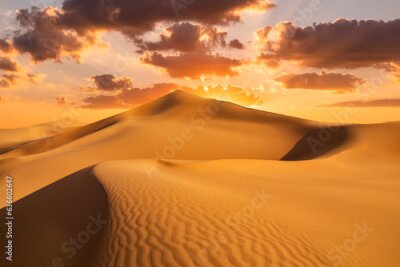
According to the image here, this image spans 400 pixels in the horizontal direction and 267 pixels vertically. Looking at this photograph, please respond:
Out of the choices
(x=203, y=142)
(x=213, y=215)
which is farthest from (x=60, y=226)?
(x=203, y=142)

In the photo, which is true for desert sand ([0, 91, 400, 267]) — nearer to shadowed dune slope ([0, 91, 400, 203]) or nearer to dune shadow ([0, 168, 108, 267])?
dune shadow ([0, 168, 108, 267])

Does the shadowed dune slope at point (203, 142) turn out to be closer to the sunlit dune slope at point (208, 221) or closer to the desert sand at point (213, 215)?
the desert sand at point (213, 215)

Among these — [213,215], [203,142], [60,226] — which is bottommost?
[203,142]

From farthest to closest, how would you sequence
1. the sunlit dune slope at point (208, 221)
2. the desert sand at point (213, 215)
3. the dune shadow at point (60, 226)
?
the dune shadow at point (60, 226) → the desert sand at point (213, 215) → the sunlit dune slope at point (208, 221)

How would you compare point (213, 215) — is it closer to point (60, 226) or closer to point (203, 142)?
point (60, 226)

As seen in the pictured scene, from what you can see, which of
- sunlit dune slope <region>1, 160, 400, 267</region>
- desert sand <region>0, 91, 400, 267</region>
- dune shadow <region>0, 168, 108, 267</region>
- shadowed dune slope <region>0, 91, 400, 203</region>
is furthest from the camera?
shadowed dune slope <region>0, 91, 400, 203</region>

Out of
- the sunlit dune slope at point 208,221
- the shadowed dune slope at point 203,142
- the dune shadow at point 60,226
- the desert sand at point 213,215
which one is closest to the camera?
the sunlit dune slope at point 208,221

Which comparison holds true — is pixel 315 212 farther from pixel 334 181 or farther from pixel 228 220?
pixel 334 181

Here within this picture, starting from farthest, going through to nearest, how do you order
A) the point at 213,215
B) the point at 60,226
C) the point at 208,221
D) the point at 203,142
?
1. the point at 203,142
2. the point at 60,226
3. the point at 213,215
4. the point at 208,221

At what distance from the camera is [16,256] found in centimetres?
753

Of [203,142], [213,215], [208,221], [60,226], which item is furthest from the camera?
[203,142]

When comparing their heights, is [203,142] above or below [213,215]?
below

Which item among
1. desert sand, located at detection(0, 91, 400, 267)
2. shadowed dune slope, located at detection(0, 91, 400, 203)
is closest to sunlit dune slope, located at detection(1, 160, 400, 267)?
desert sand, located at detection(0, 91, 400, 267)

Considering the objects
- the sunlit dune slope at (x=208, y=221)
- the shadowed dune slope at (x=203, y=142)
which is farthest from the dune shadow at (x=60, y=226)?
the shadowed dune slope at (x=203, y=142)
